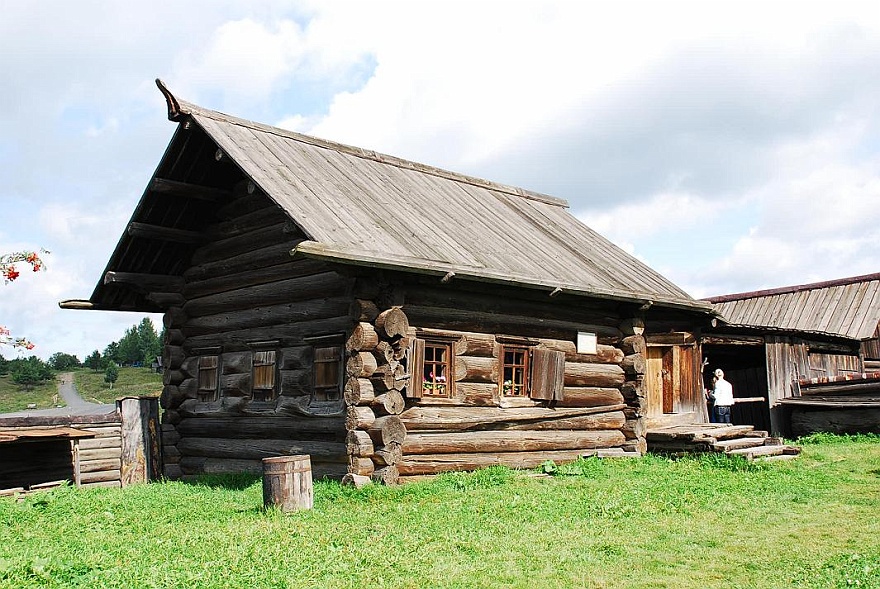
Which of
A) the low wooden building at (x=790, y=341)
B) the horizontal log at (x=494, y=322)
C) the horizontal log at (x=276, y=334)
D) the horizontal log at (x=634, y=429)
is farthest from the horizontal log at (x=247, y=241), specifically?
the low wooden building at (x=790, y=341)

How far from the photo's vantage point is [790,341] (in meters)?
22.5

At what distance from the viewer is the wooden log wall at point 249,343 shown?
1385 centimetres

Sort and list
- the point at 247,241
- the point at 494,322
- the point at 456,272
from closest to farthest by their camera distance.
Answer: the point at 456,272
the point at 494,322
the point at 247,241

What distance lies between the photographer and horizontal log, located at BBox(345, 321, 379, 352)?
12477 mm

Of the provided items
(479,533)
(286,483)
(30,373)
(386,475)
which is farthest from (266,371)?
(30,373)

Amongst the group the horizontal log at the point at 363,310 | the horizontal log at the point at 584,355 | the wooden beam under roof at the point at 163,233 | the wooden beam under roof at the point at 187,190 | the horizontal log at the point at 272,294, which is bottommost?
the horizontal log at the point at 584,355

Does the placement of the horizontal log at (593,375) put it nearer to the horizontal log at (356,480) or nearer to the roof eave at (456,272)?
the roof eave at (456,272)

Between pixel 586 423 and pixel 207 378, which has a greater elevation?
pixel 207 378

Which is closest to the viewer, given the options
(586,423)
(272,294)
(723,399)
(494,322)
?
(494,322)

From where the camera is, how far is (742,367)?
24453 mm

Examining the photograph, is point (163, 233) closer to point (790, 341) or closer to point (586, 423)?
point (586, 423)

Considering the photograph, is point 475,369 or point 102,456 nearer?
point 475,369

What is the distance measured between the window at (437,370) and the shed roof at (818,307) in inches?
540

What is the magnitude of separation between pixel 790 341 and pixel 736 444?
7235mm
